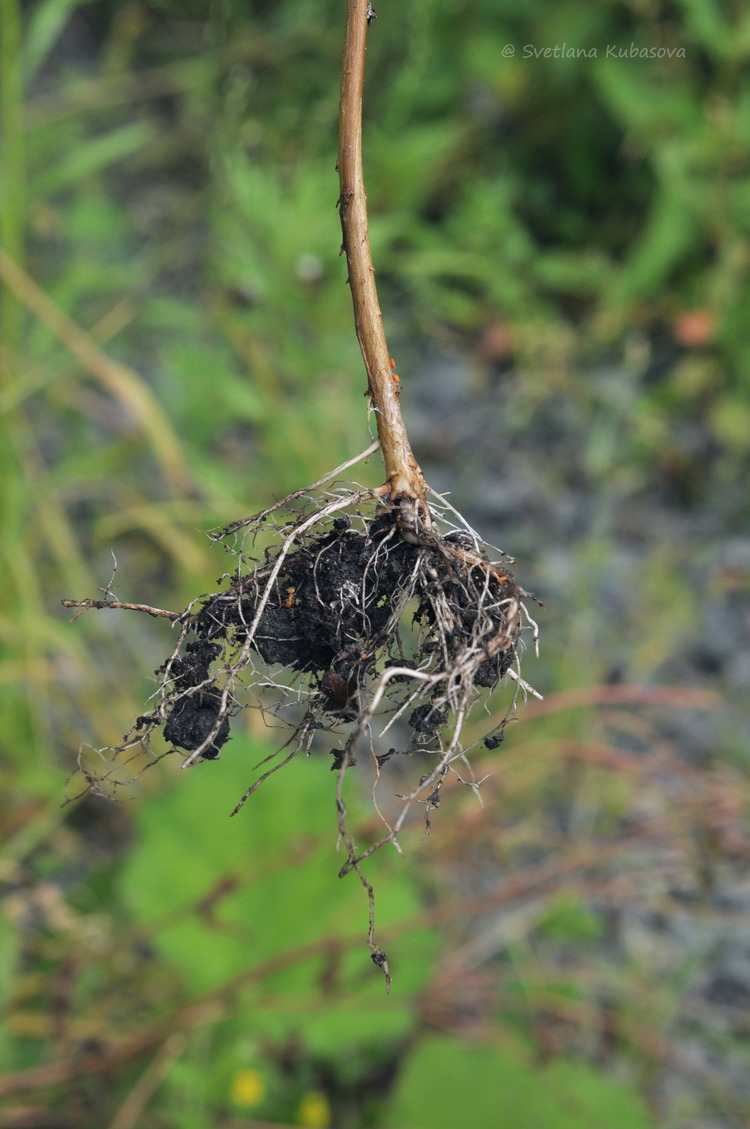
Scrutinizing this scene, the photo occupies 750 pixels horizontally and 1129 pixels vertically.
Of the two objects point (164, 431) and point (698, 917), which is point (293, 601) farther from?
point (698, 917)

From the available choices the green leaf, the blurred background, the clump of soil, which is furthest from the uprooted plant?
the green leaf

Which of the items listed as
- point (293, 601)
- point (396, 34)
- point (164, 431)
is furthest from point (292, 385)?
point (293, 601)

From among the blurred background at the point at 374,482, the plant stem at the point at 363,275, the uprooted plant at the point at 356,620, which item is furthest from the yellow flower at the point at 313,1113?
the plant stem at the point at 363,275

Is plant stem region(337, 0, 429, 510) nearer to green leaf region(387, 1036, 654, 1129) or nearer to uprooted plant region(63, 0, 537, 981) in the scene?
uprooted plant region(63, 0, 537, 981)

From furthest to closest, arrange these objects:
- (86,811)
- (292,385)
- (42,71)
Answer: (42,71) → (292,385) → (86,811)

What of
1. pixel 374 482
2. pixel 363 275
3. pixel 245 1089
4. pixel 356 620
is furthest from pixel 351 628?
pixel 374 482

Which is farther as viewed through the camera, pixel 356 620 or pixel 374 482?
pixel 374 482

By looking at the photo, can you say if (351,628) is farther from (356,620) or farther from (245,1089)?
(245,1089)
